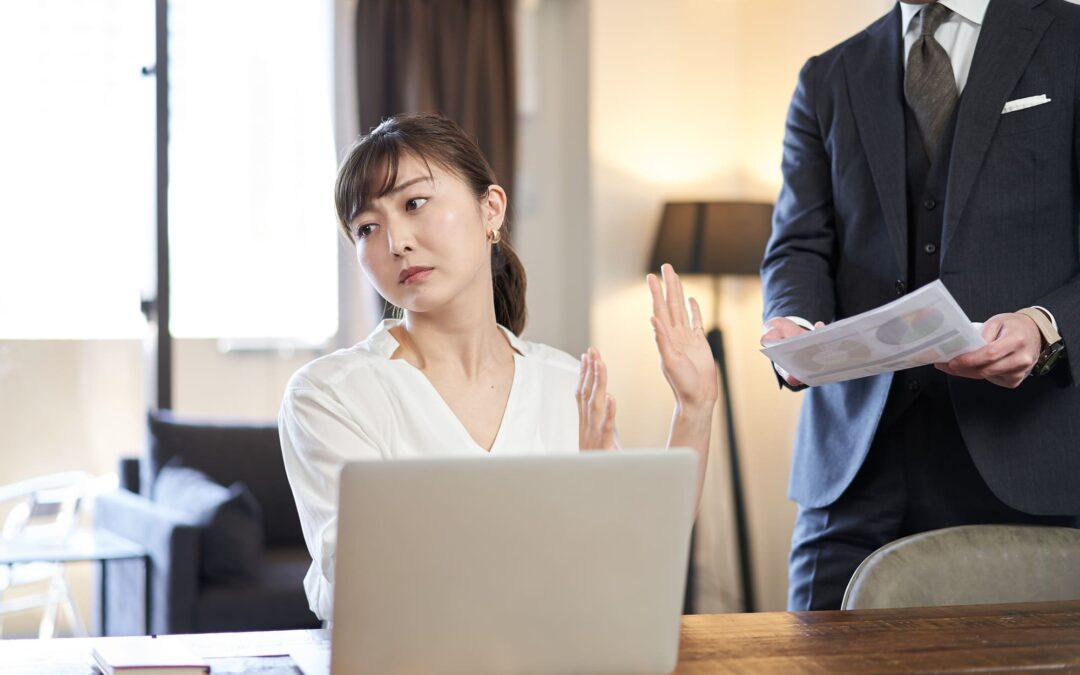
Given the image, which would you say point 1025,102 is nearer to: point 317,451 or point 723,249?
point 317,451

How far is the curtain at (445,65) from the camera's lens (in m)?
4.47

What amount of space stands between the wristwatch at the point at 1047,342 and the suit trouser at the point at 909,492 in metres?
0.18

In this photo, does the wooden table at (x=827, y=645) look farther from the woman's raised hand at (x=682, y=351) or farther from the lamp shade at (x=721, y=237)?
the lamp shade at (x=721, y=237)

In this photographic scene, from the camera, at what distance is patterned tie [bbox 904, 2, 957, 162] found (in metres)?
1.88

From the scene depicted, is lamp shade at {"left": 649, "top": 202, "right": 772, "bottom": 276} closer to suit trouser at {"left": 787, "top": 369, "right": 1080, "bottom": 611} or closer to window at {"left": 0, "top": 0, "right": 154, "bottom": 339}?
window at {"left": 0, "top": 0, "right": 154, "bottom": 339}

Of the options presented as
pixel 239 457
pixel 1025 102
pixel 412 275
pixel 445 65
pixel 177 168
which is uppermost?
pixel 445 65

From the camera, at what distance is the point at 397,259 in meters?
1.58

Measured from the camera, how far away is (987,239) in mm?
1791

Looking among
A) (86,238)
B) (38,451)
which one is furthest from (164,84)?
(38,451)

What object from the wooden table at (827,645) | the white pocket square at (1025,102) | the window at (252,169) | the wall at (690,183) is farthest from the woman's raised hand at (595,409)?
the window at (252,169)

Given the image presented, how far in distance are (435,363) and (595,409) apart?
361mm

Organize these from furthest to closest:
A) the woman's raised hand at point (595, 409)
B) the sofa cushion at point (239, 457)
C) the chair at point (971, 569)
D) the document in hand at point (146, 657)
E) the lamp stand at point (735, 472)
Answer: the lamp stand at point (735, 472) < the sofa cushion at point (239, 457) < the chair at point (971, 569) < the woman's raised hand at point (595, 409) < the document in hand at point (146, 657)

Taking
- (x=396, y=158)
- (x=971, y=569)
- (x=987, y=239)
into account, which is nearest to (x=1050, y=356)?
(x=987, y=239)

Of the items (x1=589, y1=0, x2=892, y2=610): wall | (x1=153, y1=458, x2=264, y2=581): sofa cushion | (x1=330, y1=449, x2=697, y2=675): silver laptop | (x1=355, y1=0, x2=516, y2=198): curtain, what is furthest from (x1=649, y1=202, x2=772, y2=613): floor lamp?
(x1=330, y1=449, x2=697, y2=675): silver laptop
